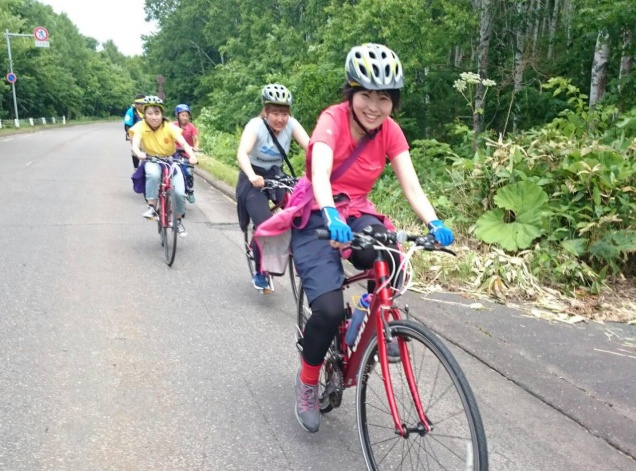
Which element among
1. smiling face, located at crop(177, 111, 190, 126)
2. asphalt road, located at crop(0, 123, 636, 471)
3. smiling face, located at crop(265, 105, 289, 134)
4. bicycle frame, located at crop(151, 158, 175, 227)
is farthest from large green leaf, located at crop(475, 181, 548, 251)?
smiling face, located at crop(177, 111, 190, 126)

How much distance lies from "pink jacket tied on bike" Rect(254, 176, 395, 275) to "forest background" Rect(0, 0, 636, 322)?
0.64 metres

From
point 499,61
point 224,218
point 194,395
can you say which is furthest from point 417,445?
point 499,61

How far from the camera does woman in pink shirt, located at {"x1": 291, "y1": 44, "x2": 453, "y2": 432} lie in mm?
2727

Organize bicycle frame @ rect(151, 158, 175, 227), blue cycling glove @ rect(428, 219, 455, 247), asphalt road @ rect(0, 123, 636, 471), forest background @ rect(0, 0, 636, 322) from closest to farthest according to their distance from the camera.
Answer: blue cycling glove @ rect(428, 219, 455, 247), asphalt road @ rect(0, 123, 636, 471), forest background @ rect(0, 0, 636, 322), bicycle frame @ rect(151, 158, 175, 227)

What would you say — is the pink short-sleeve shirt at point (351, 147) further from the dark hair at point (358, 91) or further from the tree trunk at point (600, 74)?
the tree trunk at point (600, 74)

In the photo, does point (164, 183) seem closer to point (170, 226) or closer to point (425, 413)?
point (170, 226)

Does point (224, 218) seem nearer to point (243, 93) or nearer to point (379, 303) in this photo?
point (379, 303)

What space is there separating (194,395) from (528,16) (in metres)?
13.9

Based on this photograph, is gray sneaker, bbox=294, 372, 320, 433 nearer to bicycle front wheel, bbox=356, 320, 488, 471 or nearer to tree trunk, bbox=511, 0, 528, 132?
bicycle front wheel, bbox=356, 320, 488, 471

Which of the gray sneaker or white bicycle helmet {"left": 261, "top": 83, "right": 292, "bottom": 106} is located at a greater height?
white bicycle helmet {"left": 261, "top": 83, "right": 292, "bottom": 106}

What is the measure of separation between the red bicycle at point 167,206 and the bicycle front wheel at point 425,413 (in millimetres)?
4041

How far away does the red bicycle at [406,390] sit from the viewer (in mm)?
2240

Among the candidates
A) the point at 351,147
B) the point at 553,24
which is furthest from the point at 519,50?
the point at 351,147

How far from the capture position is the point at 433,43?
40.2 feet
